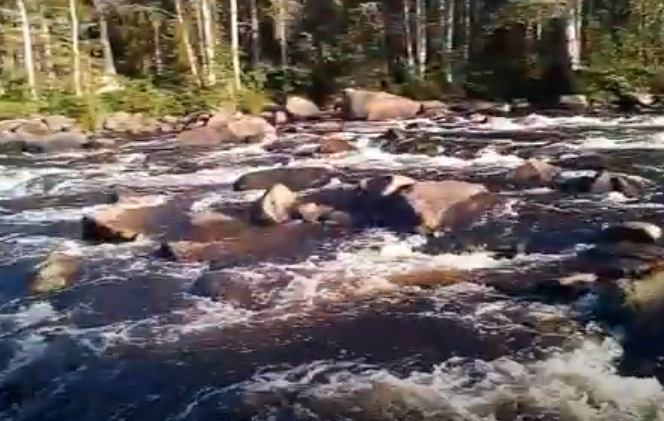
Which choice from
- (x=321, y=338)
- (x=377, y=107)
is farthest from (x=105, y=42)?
(x=321, y=338)

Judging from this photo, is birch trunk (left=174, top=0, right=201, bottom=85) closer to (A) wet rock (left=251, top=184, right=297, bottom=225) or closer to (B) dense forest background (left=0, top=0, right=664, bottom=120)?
(B) dense forest background (left=0, top=0, right=664, bottom=120)

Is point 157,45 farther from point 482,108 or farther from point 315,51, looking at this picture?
point 482,108

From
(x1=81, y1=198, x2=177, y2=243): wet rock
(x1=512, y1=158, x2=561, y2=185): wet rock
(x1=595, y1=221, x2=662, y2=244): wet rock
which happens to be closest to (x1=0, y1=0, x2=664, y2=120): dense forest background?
(x1=512, y1=158, x2=561, y2=185): wet rock

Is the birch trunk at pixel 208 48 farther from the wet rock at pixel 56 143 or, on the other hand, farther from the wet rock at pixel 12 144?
the wet rock at pixel 12 144

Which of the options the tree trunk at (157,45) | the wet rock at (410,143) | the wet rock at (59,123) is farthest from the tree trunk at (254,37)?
the wet rock at (410,143)

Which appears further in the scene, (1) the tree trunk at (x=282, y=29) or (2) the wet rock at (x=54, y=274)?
(1) the tree trunk at (x=282, y=29)

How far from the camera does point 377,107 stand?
25.6 m

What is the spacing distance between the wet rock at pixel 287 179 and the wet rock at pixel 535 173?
311 cm

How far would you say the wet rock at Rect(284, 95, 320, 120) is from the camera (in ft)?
86.3

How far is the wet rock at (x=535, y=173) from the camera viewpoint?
15023 mm

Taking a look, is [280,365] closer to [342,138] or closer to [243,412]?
[243,412]

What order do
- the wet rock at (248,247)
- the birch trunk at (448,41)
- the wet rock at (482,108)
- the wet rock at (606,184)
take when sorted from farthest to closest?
the birch trunk at (448,41) < the wet rock at (482,108) < the wet rock at (606,184) < the wet rock at (248,247)

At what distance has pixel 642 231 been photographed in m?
10.9

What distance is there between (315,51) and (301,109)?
29.5 feet
